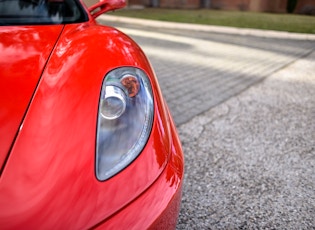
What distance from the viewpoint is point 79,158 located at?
0.94 m

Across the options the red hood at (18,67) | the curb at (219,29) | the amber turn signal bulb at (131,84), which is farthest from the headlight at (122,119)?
the curb at (219,29)

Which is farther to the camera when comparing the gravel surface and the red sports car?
the gravel surface

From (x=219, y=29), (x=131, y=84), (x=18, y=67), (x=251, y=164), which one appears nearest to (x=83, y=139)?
(x=131, y=84)

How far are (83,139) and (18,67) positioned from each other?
15.1 inches

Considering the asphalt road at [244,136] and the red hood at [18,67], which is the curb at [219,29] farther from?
the red hood at [18,67]

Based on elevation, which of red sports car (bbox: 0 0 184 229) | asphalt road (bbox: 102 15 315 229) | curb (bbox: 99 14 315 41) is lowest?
curb (bbox: 99 14 315 41)

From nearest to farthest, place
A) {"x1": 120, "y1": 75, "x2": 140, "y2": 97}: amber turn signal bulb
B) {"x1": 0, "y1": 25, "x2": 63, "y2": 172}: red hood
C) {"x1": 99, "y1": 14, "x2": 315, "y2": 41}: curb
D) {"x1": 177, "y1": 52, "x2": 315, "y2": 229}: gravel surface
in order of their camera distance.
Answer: {"x1": 0, "y1": 25, "x2": 63, "y2": 172}: red hood, {"x1": 120, "y1": 75, "x2": 140, "y2": 97}: amber turn signal bulb, {"x1": 177, "y1": 52, "x2": 315, "y2": 229}: gravel surface, {"x1": 99, "y1": 14, "x2": 315, "y2": 41}: curb

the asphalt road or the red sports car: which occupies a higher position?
the red sports car

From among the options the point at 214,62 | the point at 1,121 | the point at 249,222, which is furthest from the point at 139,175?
the point at 214,62

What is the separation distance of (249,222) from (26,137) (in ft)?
3.97

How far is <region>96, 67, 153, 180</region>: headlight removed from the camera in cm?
98

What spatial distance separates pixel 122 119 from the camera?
1079 millimetres

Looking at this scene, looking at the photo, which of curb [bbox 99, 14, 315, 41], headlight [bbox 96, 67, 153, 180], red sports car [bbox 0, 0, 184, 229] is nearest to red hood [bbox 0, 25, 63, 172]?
red sports car [bbox 0, 0, 184, 229]

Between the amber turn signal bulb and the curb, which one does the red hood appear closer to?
the amber turn signal bulb
